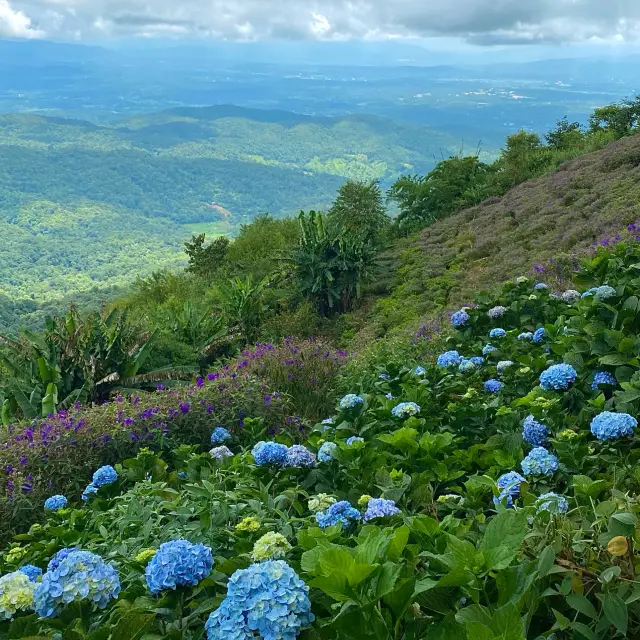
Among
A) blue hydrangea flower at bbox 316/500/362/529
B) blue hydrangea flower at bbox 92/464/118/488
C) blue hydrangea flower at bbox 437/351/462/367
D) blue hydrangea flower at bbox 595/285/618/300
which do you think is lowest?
blue hydrangea flower at bbox 92/464/118/488

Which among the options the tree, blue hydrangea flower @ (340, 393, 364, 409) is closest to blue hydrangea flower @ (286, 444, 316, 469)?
blue hydrangea flower @ (340, 393, 364, 409)

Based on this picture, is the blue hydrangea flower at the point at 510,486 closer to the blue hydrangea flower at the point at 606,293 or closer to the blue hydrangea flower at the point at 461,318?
Result: the blue hydrangea flower at the point at 606,293

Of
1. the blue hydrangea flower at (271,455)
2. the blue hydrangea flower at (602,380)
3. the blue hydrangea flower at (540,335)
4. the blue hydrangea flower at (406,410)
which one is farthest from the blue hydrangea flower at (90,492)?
the blue hydrangea flower at (540,335)

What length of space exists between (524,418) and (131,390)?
14.5 feet

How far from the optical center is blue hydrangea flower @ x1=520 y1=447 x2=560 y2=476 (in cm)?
193

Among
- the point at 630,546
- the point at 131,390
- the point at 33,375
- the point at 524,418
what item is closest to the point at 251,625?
the point at 630,546

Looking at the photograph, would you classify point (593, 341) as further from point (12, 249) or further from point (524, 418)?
point (12, 249)

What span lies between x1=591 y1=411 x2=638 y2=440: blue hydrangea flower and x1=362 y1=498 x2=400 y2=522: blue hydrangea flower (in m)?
0.77

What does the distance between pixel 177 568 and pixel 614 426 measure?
143cm

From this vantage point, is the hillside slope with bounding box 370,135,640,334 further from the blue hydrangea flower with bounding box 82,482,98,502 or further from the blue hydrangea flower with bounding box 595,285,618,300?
the blue hydrangea flower with bounding box 82,482,98,502

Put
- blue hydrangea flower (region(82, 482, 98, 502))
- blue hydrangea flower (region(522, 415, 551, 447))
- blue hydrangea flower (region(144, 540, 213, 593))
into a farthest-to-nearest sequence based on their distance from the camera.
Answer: blue hydrangea flower (region(82, 482, 98, 502)), blue hydrangea flower (region(522, 415, 551, 447)), blue hydrangea flower (region(144, 540, 213, 593))

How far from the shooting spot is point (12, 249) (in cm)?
→ 9019

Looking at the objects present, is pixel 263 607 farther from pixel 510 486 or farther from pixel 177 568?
pixel 510 486

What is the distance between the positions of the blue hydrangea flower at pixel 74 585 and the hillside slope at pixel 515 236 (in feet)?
19.2
